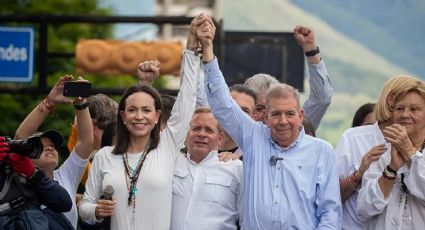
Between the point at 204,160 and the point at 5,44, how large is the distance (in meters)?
6.15

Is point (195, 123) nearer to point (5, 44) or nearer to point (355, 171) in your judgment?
point (355, 171)

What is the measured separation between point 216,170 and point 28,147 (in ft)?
3.97

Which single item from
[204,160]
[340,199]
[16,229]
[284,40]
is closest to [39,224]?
[16,229]

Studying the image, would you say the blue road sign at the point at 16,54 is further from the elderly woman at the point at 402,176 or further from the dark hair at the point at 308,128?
the elderly woman at the point at 402,176

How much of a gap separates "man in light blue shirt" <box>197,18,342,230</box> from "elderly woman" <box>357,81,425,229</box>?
0.81 ft

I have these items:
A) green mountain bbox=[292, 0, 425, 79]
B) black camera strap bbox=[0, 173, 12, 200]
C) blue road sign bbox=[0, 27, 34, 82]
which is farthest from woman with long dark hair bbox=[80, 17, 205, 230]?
green mountain bbox=[292, 0, 425, 79]

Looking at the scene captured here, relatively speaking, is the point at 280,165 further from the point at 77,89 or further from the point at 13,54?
the point at 13,54

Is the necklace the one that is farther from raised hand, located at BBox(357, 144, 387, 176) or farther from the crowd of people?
raised hand, located at BBox(357, 144, 387, 176)

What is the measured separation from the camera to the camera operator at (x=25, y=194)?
26.5 feet

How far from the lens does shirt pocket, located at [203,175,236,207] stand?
Result: 27.7 feet

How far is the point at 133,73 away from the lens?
49.3 feet

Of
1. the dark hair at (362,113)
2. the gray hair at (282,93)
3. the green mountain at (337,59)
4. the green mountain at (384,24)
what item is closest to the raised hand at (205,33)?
the gray hair at (282,93)

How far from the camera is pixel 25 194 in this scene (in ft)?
26.8

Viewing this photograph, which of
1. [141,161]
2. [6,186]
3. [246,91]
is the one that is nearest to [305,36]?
[246,91]
